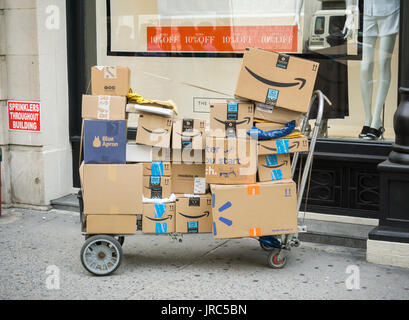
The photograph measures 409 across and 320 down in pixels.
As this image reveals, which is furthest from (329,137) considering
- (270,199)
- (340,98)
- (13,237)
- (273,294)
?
(13,237)

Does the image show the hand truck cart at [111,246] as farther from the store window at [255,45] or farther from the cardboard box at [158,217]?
the store window at [255,45]

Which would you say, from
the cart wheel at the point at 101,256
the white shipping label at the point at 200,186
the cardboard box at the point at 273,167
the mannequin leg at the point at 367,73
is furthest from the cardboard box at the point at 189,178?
the mannequin leg at the point at 367,73

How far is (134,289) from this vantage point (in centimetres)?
540

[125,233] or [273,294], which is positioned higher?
[125,233]

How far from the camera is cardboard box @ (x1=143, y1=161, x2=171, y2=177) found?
571cm

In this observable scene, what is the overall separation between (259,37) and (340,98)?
1217 millimetres

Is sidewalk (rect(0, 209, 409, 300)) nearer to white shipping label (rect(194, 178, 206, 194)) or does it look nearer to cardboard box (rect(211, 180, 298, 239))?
cardboard box (rect(211, 180, 298, 239))

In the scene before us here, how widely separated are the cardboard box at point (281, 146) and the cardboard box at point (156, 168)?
84cm

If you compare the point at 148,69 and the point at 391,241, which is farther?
the point at 148,69

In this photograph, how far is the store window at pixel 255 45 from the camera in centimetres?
724

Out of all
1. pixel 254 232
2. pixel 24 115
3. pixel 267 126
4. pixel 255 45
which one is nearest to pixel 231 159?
pixel 267 126

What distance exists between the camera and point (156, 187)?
5.75 m

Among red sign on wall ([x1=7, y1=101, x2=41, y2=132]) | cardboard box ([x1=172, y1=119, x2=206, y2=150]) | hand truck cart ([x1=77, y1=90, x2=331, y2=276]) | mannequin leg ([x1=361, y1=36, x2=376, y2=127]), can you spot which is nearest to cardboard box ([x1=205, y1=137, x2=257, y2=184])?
cardboard box ([x1=172, y1=119, x2=206, y2=150])

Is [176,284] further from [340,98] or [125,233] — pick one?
[340,98]
